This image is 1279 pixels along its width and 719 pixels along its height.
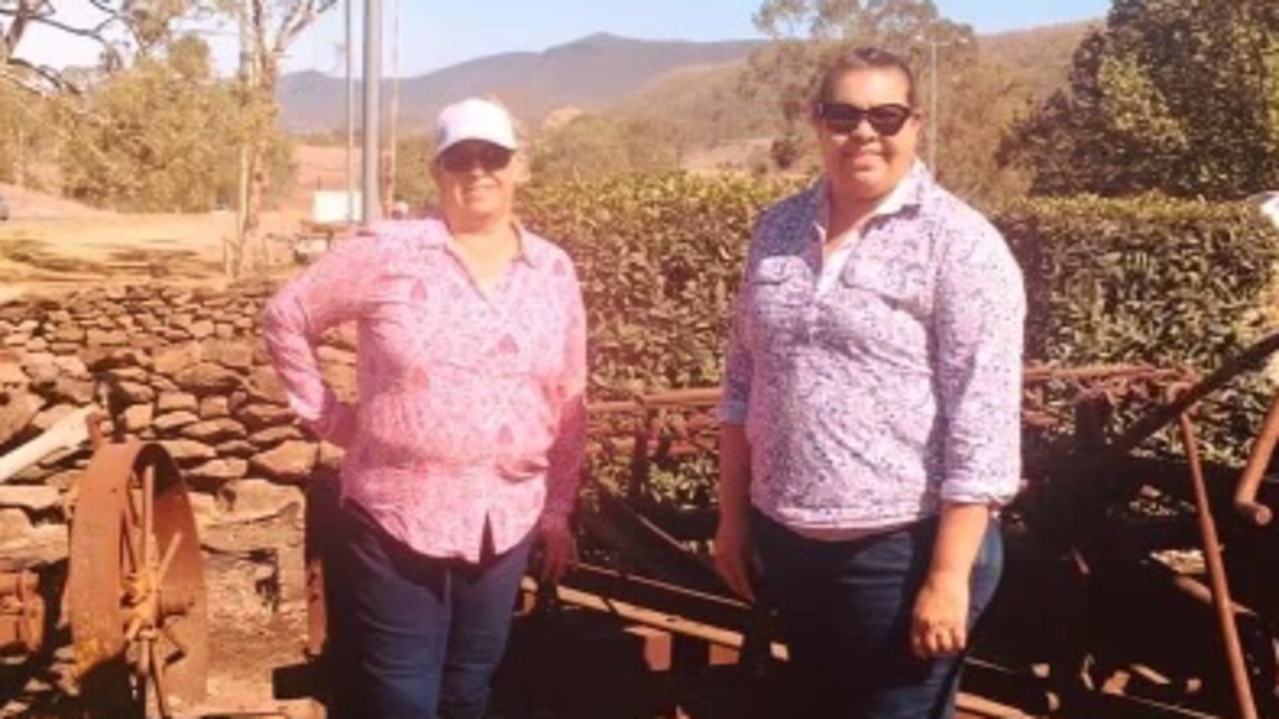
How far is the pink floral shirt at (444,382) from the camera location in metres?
3.29

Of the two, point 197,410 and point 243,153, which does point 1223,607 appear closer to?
point 197,410

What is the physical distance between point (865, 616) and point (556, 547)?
3.48ft

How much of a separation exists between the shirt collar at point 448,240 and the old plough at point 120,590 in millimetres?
1806

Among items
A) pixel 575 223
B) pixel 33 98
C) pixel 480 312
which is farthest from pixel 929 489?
pixel 33 98

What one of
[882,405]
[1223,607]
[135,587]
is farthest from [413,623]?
[135,587]

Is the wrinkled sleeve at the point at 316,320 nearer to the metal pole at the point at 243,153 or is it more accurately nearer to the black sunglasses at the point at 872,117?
the black sunglasses at the point at 872,117

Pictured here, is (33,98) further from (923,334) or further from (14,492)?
(923,334)

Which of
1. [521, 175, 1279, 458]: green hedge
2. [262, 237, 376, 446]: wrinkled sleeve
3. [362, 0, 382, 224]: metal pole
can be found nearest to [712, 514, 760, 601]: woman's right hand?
[262, 237, 376, 446]: wrinkled sleeve

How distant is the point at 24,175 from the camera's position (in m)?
46.2

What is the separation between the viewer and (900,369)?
2715mm

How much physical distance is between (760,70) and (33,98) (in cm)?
4760

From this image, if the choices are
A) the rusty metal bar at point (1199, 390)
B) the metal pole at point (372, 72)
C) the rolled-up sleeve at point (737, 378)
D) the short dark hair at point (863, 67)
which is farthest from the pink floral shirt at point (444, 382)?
the metal pole at point (372, 72)

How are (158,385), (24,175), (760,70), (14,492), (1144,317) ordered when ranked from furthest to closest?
(760,70) → (24,175) → (1144,317) → (158,385) → (14,492)

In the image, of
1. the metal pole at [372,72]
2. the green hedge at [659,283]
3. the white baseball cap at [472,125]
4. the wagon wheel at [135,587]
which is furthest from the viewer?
the metal pole at [372,72]
